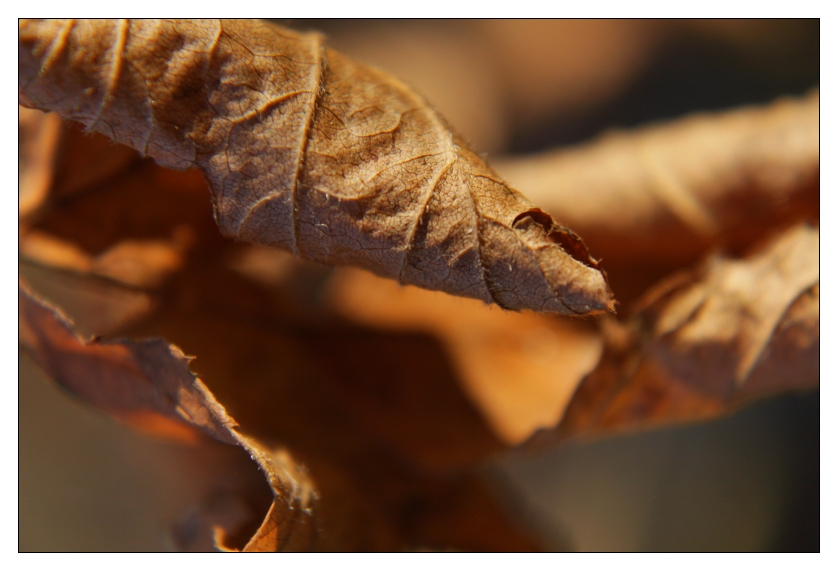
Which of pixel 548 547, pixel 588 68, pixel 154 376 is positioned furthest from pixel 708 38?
pixel 154 376

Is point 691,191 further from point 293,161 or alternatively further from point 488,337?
point 293,161

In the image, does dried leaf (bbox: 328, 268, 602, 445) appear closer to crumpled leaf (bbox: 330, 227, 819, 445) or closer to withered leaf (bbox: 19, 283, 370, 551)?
crumpled leaf (bbox: 330, 227, 819, 445)

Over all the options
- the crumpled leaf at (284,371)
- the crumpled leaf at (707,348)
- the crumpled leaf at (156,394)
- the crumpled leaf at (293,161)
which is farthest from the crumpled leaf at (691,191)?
the crumpled leaf at (156,394)

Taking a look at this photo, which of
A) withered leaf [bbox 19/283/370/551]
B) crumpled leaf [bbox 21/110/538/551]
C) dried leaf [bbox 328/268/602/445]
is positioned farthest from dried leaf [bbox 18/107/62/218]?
dried leaf [bbox 328/268/602/445]

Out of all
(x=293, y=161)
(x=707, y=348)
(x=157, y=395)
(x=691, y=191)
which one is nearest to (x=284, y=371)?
(x=157, y=395)

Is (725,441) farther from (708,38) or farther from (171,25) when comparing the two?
(171,25)

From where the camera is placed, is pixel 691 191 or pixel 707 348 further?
pixel 691 191
